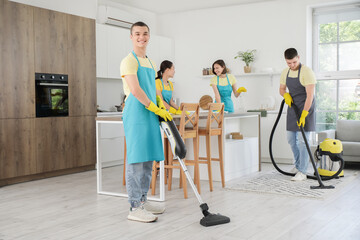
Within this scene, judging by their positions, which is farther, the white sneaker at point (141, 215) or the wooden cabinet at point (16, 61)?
the wooden cabinet at point (16, 61)

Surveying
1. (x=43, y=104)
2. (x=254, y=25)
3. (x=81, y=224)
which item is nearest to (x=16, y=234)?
(x=81, y=224)

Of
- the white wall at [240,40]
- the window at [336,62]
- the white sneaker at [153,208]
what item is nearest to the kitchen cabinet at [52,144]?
the white sneaker at [153,208]

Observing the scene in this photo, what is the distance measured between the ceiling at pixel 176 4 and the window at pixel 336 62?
48.6 inches

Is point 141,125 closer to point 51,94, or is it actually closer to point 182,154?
point 182,154

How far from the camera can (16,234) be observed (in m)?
2.99

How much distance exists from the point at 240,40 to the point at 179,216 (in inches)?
181

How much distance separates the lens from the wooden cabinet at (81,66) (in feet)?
18.4

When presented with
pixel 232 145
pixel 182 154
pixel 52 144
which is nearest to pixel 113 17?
pixel 52 144

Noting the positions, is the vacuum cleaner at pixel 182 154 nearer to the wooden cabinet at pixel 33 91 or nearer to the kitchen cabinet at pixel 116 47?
the wooden cabinet at pixel 33 91

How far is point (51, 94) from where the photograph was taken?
210 inches

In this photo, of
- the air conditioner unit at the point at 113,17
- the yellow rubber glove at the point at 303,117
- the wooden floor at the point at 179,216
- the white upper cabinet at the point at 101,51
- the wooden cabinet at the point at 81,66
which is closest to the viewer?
the wooden floor at the point at 179,216

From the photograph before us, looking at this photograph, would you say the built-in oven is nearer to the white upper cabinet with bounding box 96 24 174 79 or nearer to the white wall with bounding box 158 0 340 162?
the white upper cabinet with bounding box 96 24 174 79

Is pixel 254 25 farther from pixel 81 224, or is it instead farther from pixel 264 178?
pixel 81 224

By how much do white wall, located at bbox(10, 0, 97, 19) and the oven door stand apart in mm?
1151
